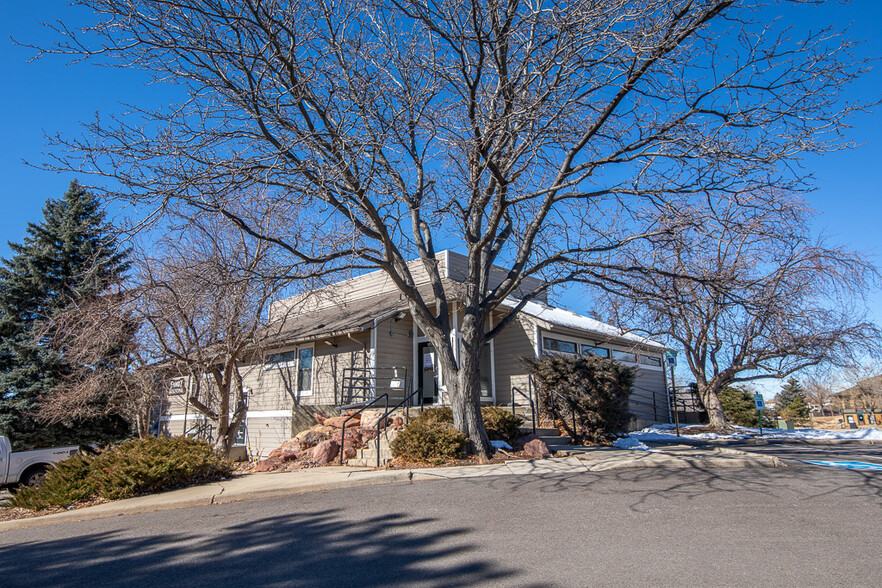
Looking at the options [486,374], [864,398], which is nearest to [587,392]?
[486,374]

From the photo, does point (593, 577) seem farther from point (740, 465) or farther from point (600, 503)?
point (740, 465)

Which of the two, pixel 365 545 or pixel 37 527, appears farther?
pixel 37 527

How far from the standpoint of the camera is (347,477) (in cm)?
782

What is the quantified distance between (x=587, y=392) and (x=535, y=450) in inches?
142

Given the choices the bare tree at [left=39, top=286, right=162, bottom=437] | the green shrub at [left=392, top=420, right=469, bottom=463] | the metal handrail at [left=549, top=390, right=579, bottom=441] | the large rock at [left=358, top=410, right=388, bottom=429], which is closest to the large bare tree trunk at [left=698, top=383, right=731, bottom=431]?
the metal handrail at [left=549, top=390, right=579, bottom=441]

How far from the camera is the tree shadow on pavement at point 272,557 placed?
4160 mm

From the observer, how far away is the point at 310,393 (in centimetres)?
1745

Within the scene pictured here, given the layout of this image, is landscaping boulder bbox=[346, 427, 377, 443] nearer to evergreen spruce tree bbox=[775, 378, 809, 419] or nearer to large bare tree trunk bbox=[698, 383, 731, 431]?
large bare tree trunk bbox=[698, 383, 731, 431]

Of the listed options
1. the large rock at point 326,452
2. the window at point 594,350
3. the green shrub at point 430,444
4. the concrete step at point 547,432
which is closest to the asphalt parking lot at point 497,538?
the green shrub at point 430,444

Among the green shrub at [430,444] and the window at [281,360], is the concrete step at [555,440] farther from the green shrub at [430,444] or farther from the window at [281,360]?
the window at [281,360]

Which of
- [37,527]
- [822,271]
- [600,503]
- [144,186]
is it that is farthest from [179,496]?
[822,271]

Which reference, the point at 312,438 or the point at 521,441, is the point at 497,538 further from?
the point at 312,438

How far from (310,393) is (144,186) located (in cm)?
1100

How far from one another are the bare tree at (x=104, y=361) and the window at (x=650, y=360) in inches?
682
